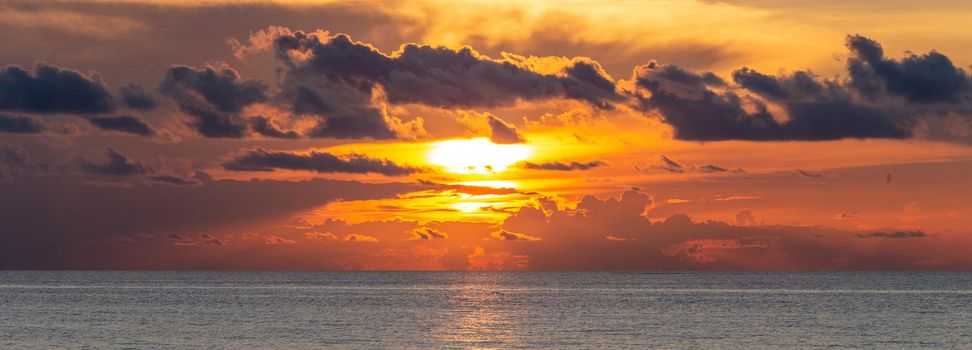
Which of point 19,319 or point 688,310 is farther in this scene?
point 688,310

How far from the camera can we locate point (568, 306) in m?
176

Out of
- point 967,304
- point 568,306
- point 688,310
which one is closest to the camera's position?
point 688,310

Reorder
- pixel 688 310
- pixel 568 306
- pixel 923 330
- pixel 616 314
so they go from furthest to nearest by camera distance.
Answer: pixel 568 306, pixel 688 310, pixel 616 314, pixel 923 330

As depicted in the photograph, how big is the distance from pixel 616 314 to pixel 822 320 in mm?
24779

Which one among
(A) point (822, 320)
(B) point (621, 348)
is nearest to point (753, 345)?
(B) point (621, 348)

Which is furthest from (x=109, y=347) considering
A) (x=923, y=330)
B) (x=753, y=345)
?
(x=923, y=330)

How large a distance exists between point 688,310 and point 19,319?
83.8m

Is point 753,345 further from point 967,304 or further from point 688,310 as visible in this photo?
point 967,304

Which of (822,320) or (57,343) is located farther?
(822,320)

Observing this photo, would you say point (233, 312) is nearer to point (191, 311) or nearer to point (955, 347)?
point (191, 311)

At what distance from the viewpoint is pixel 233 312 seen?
156000 millimetres

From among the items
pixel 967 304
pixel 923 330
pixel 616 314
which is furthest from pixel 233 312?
pixel 967 304

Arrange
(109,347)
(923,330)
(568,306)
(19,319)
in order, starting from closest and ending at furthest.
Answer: (109,347) → (923,330) → (19,319) → (568,306)

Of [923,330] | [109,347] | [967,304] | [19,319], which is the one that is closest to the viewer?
[109,347]
